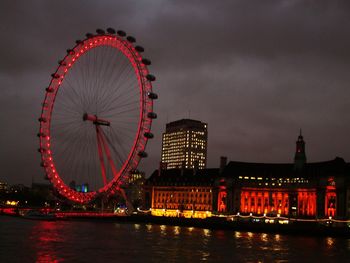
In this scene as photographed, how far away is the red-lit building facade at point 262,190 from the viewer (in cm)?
10962

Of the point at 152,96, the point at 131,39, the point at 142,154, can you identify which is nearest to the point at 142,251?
the point at 142,154

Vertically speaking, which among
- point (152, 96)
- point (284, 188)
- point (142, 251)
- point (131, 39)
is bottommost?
point (142, 251)

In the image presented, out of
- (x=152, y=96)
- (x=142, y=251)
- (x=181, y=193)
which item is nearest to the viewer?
(x=142, y=251)

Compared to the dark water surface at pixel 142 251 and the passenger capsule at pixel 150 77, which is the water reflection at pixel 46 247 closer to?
the dark water surface at pixel 142 251

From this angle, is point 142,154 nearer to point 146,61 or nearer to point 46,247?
point 146,61

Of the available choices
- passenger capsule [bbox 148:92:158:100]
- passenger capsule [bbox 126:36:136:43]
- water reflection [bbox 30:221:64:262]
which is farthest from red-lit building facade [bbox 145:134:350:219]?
water reflection [bbox 30:221:64:262]

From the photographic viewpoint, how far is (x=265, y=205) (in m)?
124

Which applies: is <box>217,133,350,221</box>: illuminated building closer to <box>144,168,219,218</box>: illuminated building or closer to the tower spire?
the tower spire

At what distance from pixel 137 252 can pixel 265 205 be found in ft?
268

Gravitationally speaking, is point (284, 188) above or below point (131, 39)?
below

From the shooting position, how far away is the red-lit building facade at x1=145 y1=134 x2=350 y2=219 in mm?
109625

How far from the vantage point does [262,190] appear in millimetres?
125125

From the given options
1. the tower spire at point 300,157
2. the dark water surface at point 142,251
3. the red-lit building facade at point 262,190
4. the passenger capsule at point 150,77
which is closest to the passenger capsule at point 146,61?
the passenger capsule at point 150,77

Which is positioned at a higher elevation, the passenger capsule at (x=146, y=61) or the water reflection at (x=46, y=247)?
the passenger capsule at (x=146, y=61)
